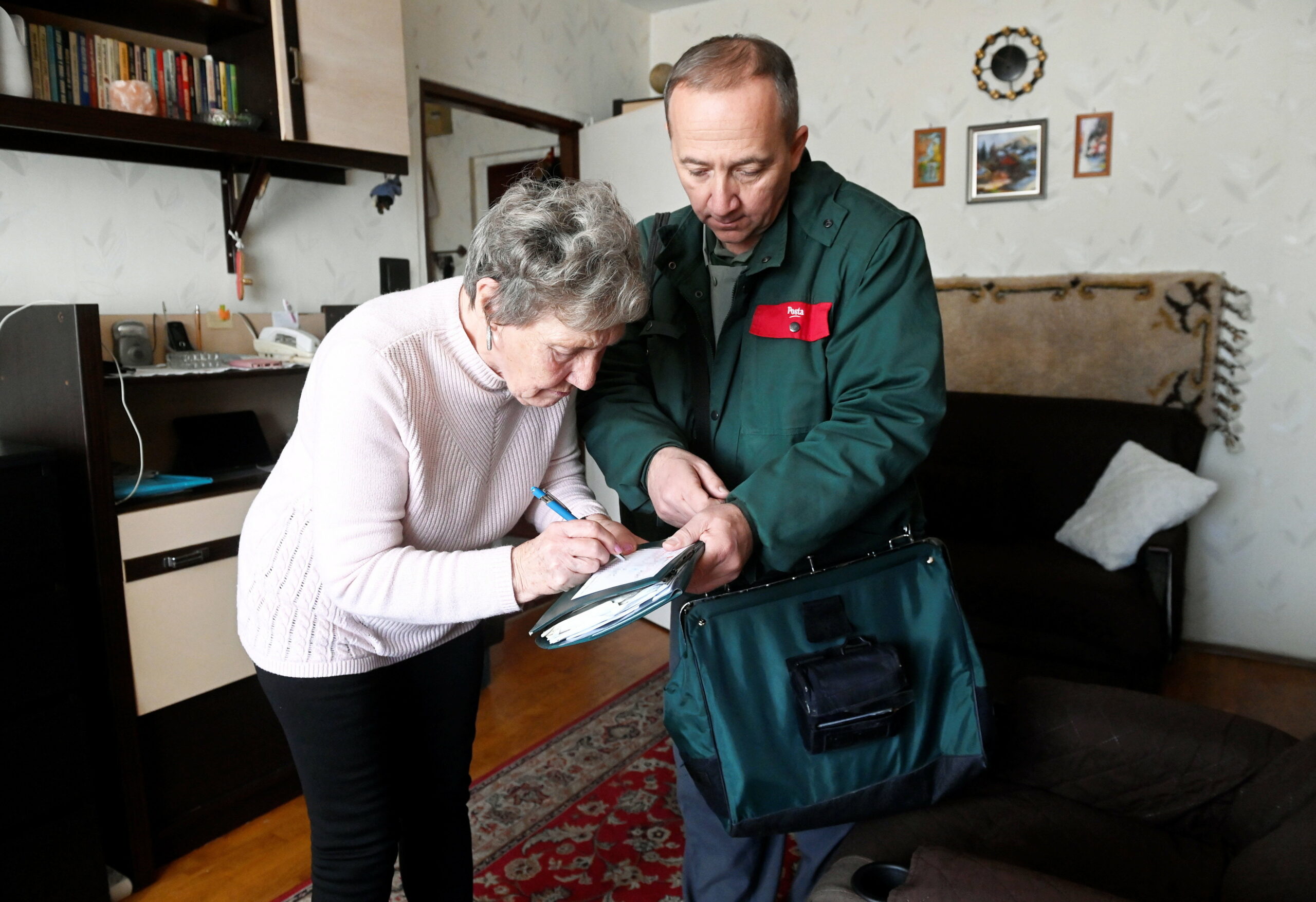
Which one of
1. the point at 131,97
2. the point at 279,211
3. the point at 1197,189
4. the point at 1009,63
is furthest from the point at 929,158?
the point at 131,97

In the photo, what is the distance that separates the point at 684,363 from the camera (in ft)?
4.48

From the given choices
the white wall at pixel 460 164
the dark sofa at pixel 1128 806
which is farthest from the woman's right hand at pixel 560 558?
the white wall at pixel 460 164

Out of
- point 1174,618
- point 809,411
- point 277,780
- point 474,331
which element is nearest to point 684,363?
point 809,411

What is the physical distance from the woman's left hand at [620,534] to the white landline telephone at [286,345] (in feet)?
4.98

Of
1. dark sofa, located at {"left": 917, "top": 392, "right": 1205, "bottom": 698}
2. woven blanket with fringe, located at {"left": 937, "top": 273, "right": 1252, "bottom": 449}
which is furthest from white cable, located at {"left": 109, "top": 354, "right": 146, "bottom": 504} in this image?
woven blanket with fringe, located at {"left": 937, "top": 273, "right": 1252, "bottom": 449}

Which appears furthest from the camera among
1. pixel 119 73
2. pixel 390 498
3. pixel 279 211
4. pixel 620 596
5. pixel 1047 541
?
pixel 1047 541

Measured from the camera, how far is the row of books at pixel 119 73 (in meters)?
2.04

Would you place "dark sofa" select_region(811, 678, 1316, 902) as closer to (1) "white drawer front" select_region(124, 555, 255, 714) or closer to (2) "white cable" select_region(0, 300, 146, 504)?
(1) "white drawer front" select_region(124, 555, 255, 714)

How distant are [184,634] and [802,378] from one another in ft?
5.22

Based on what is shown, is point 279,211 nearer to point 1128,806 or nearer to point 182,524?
point 182,524

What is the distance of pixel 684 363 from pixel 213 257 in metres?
1.77

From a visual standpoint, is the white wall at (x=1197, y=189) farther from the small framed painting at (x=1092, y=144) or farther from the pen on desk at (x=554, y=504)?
the pen on desk at (x=554, y=504)

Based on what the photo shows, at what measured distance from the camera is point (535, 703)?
283cm

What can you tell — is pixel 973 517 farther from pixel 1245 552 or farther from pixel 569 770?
pixel 569 770
